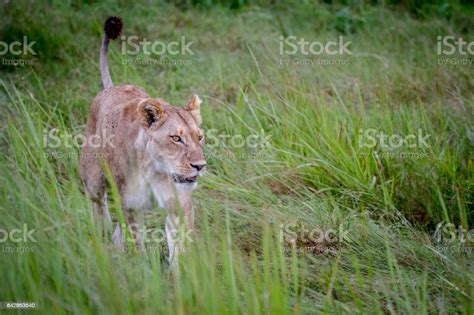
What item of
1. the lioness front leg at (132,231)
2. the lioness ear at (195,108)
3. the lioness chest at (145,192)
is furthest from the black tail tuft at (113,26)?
the lioness front leg at (132,231)

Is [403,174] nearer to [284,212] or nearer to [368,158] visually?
[368,158]

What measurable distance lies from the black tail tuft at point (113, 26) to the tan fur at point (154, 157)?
0.84 metres

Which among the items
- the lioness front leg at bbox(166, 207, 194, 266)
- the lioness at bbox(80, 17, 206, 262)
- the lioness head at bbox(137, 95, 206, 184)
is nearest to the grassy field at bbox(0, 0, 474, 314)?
the lioness front leg at bbox(166, 207, 194, 266)

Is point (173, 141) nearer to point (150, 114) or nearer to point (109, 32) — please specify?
point (150, 114)

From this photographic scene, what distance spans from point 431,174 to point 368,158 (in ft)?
1.68

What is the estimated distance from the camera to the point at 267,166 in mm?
5918

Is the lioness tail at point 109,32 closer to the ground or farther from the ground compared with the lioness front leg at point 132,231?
farther from the ground

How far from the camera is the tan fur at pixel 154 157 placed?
4621 millimetres

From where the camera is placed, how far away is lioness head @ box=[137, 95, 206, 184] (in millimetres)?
4562

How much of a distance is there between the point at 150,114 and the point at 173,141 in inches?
10.2

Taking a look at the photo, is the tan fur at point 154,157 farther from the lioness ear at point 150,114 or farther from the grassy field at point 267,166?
the grassy field at point 267,166

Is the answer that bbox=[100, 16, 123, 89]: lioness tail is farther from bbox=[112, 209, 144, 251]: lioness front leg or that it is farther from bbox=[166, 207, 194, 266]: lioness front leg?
bbox=[166, 207, 194, 266]: lioness front leg

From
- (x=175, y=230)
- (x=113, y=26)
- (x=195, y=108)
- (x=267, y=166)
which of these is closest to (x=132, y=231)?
(x=175, y=230)

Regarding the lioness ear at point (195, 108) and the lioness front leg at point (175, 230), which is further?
the lioness ear at point (195, 108)
